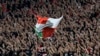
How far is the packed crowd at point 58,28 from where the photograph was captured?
66.1 ft

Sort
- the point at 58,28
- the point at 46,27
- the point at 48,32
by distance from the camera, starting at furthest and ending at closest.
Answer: the point at 58,28, the point at 46,27, the point at 48,32

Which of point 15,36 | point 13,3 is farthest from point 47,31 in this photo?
point 13,3

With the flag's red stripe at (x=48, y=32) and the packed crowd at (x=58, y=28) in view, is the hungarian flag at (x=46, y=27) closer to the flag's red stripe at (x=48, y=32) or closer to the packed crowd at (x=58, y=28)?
the flag's red stripe at (x=48, y=32)

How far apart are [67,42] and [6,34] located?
311 centimetres

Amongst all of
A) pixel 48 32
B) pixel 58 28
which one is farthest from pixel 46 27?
pixel 58 28

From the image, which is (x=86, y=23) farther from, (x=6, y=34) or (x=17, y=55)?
(x=17, y=55)

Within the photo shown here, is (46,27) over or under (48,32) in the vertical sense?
over

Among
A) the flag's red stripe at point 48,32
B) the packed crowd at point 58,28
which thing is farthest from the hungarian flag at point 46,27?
the packed crowd at point 58,28

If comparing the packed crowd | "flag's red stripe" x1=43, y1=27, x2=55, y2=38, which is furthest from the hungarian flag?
the packed crowd

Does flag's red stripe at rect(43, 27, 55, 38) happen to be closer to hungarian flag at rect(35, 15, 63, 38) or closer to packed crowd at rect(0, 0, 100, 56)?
hungarian flag at rect(35, 15, 63, 38)

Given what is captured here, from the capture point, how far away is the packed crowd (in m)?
20.1

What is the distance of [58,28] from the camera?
936 inches

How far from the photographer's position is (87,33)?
21.7 metres

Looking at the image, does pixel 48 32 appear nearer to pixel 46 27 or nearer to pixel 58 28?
pixel 46 27
